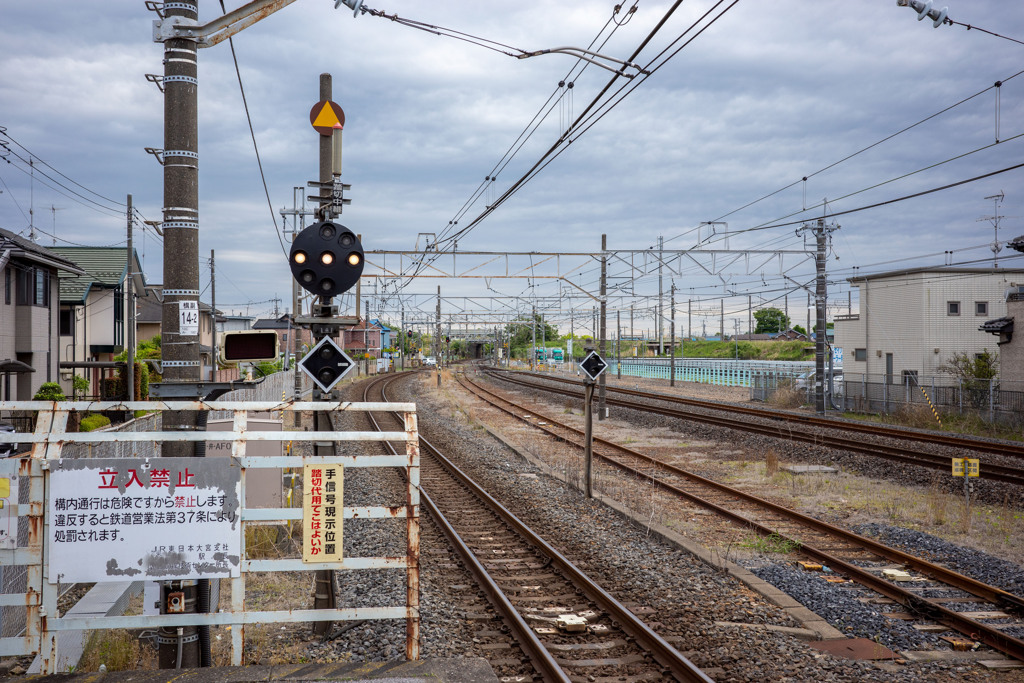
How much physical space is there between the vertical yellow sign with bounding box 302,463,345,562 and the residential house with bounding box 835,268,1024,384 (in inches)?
1154

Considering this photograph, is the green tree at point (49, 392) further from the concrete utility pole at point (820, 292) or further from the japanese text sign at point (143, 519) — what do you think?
the concrete utility pole at point (820, 292)

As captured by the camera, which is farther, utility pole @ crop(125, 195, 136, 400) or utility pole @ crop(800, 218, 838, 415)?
utility pole @ crop(800, 218, 838, 415)

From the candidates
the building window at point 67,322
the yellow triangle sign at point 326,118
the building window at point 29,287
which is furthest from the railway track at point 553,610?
the building window at point 67,322

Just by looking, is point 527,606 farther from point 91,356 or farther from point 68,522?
point 91,356

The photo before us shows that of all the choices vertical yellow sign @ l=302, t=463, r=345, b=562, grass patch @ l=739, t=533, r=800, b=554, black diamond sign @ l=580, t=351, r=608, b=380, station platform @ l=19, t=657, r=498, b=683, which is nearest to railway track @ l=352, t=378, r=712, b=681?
station platform @ l=19, t=657, r=498, b=683

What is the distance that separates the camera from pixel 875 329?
108 feet

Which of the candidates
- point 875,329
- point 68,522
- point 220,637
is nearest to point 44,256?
point 220,637

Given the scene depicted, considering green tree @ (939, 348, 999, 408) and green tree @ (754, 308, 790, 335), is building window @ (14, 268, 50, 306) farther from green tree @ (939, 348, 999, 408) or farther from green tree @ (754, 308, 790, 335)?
green tree @ (754, 308, 790, 335)

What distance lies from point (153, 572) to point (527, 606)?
4.04 m

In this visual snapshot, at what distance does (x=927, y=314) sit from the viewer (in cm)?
3039

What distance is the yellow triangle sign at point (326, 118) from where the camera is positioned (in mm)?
6488

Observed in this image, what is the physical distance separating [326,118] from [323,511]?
3838mm

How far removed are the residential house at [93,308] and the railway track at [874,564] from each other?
26.9 m

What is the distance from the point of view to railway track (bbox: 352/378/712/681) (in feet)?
18.6
